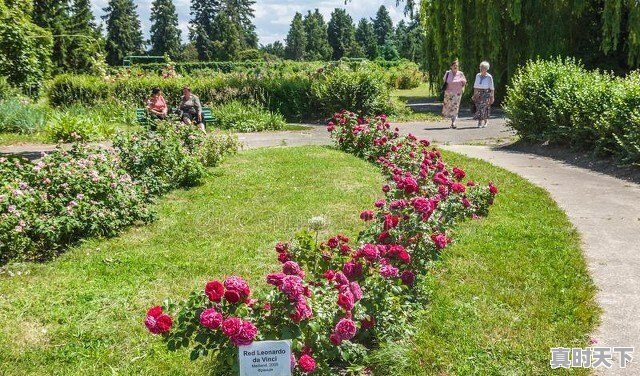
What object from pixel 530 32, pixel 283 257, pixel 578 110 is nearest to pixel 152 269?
pixel 283 257

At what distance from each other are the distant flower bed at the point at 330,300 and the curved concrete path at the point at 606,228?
1.16m

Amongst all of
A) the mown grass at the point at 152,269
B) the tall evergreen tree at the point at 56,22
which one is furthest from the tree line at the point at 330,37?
the mown grass at the point at 152,269

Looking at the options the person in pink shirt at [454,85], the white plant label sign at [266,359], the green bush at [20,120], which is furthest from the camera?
the green bush at [20,120]

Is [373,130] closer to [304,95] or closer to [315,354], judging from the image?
[315,354]

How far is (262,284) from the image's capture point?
4461 millimetres

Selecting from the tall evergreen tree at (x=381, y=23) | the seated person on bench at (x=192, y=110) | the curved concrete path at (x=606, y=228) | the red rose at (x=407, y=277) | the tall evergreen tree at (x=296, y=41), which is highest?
the tall evergreen tree at (x=381, y=23)

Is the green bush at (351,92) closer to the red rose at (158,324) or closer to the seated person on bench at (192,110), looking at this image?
the seated person on bench at (192,110)

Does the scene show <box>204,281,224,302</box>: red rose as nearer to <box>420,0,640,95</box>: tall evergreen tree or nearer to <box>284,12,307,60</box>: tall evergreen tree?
<box>420,0,640,95</box>: tall evergreen tree

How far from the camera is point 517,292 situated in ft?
13.8

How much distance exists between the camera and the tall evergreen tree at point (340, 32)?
319 feet

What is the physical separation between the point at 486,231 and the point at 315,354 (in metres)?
3.25

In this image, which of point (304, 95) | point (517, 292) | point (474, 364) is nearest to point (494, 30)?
point (304, 95)

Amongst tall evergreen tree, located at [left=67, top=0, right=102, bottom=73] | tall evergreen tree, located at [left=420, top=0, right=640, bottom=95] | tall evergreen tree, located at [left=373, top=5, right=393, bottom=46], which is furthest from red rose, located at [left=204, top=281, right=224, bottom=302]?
tall evergreen tree, located at [left=373, top=5, right=393, bottom=46]

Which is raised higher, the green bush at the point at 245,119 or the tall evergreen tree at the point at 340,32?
the tall evergreen tree at the point at 340,32
